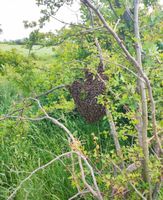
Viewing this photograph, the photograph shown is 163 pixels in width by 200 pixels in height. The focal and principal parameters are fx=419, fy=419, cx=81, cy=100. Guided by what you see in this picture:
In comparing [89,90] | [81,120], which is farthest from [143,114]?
[81,120]

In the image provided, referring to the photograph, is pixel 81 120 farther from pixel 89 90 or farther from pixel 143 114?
pixel 143 114

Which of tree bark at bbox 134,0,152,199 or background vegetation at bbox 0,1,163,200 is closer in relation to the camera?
tree bark at bbox 134,0,152,199

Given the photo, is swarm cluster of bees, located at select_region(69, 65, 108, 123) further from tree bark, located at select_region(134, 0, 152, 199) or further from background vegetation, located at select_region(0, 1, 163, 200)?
tree bark, located at select_region(134, 0, 152, 199)

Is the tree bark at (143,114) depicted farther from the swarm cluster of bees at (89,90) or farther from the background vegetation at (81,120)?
the swarm cluster of bees at (89,90)

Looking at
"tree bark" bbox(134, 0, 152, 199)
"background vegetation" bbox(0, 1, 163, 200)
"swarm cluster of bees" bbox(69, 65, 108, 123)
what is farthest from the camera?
"swarm cluster of bees" bbox(69, 65, 108, 123)

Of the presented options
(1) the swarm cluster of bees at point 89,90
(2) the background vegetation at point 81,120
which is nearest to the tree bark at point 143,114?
(2) the background vegetation at point 81,120

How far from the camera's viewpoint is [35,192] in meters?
2.90

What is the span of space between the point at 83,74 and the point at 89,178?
0.73m

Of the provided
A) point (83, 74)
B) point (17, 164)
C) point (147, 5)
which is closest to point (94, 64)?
point (83, 74)

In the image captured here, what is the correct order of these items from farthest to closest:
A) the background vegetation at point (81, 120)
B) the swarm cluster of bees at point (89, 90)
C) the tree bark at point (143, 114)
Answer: the swarm cluster of bees at point (89, 90), the background vegetation at point (81, 120), the tree bark at point (143, 114)

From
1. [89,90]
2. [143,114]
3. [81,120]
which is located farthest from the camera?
[81,120]

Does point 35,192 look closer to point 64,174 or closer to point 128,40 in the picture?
point 64,174

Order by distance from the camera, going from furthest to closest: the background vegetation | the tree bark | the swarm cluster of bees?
the swarm cluster of bees, the background vegetation, the tree bark

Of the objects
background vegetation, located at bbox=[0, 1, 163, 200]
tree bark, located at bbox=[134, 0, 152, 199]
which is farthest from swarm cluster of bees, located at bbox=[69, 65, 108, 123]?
tree bark, located at bbox=[134, 0, 152, 199]
